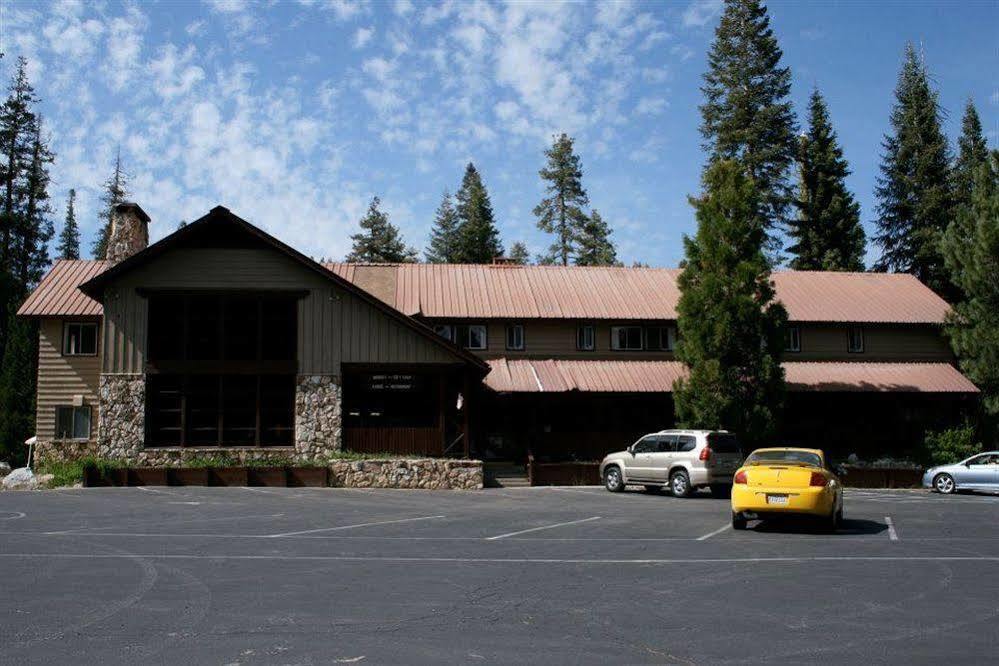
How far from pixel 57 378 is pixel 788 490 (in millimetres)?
26548

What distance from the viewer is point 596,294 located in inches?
1383

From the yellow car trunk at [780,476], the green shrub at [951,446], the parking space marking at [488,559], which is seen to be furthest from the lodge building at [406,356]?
the parking space marking at [488,559]

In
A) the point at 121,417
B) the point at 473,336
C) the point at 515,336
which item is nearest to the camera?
the point at 121,417

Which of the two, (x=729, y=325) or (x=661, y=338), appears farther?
(x=661, y=338)

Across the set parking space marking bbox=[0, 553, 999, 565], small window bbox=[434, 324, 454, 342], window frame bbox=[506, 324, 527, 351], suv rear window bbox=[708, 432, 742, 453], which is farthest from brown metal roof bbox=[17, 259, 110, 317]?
suv rear window bbox=[708, 432, 742, 453]

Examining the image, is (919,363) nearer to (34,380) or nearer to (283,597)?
(283,597)

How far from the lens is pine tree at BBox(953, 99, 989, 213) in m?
49.2

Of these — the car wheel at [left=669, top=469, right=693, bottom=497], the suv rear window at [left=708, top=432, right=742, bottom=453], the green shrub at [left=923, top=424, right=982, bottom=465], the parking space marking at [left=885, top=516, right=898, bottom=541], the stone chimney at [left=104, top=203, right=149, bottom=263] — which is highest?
the stone chimney at [left=104, top=203, right=149, bottom=263]

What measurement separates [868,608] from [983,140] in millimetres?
56951

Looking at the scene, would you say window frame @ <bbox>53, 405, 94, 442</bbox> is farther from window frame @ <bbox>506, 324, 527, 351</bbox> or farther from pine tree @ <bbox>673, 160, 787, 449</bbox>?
pine tree @ <bbox>673, 160, 787, 449</bbox>

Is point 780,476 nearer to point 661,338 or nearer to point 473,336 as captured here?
point 473,336

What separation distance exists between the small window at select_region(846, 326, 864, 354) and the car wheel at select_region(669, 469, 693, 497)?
15664 millimetres

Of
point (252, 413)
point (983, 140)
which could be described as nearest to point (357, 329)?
point (252, 413)

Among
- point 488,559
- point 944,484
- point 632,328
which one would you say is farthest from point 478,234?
point 488,559
